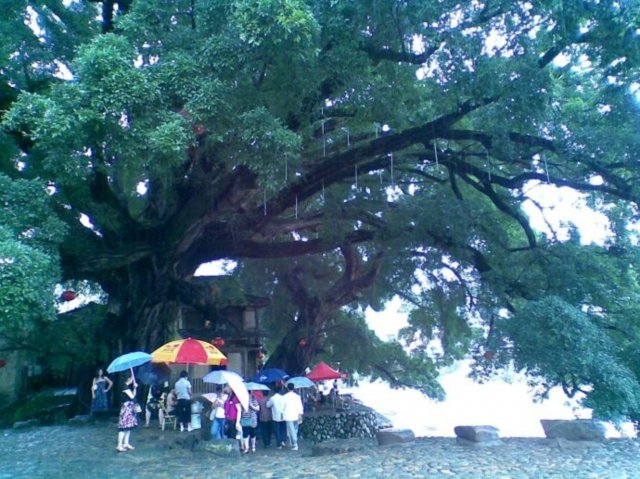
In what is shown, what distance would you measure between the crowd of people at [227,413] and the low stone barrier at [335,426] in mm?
4423

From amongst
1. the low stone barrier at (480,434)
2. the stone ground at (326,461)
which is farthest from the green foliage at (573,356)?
the low stone barrier at (480,434)

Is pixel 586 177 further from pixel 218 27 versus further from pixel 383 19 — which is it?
pixel 218 27

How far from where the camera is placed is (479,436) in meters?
9.70

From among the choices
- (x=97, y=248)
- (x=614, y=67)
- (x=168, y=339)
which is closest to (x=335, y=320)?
(x=168, y=339)

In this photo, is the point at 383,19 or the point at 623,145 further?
the point at 623,145

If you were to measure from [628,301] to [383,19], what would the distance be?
24.6 ft

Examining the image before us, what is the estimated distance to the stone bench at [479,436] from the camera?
9688mm

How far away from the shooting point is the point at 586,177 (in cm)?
1195

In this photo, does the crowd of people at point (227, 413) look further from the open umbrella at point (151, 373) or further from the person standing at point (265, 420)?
the open umbrella at point (151, 373)

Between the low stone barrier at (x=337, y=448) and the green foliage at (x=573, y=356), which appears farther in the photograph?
the low stone barrier at (x=337, y=448)

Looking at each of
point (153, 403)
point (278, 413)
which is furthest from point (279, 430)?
point (153, 403)

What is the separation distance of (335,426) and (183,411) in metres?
6.26

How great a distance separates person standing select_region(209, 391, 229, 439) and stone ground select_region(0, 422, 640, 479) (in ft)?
2.34

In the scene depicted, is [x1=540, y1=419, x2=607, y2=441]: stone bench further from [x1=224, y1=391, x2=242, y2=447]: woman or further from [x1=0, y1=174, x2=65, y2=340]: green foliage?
[x1=0, y1=174, x2=65, y2=340]: green foliage
